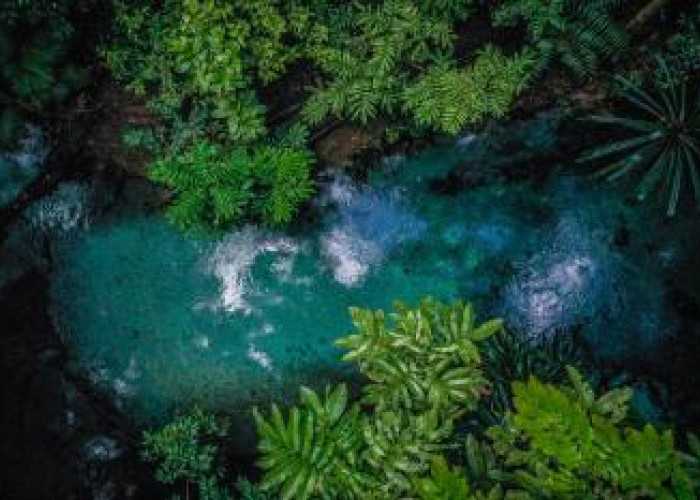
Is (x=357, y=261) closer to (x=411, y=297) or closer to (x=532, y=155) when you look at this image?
(x=411, y=297)

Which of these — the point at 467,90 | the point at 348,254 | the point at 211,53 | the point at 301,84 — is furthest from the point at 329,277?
Result: the point at 211,53

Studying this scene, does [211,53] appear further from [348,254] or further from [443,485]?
[443,485]

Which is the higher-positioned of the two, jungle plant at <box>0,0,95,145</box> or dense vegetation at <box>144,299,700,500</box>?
jungle plant at <box>0,0,95,145</box>

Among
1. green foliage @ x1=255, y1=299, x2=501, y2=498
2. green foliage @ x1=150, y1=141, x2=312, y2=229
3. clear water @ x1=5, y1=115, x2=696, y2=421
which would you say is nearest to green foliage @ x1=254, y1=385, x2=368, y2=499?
green foliage @ x1=255, y1=299, x2=501, y2=498

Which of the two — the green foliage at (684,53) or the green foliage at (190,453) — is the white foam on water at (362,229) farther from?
the green foliage at (684,53)

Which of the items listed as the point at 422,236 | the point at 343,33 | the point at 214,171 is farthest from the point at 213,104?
the point at 422,236

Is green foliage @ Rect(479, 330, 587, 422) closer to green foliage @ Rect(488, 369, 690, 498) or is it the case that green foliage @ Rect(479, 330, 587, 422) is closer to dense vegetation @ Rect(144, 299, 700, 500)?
dense vegetation @ Rect(144, 299, 700, 500)
